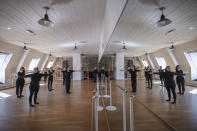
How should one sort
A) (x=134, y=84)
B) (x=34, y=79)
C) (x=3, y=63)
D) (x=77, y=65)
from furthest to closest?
(x=77, y=65), (x=3, y=63), (x=34, y=79), (x=134, y=84)

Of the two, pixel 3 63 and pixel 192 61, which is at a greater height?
pixel 3 63

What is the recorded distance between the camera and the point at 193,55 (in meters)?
0.87

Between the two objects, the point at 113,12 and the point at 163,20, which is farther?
the point at 113,12

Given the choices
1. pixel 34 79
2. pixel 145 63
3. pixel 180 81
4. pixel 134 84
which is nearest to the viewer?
pixel 180 81

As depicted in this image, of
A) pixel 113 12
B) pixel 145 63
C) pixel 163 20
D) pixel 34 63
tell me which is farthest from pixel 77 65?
pixel 163 20

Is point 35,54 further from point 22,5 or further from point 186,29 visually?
point 186,29

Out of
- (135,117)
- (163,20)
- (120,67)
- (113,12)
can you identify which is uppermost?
(113,12)

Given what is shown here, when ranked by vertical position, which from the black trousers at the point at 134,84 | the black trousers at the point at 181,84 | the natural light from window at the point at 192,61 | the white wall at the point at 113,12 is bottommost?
the black trousers at the point at 134,84

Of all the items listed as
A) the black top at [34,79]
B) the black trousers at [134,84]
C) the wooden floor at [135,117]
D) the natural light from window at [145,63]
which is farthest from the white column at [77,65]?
the natural light from window at [145,63]

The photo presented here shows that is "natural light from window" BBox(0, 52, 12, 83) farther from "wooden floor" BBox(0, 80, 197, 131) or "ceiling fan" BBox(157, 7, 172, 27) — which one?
"ceiling fan" BBox(157, 7, 172, 27)

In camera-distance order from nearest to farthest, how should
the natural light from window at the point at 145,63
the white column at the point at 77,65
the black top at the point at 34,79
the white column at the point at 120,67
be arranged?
the natural light from window at the point at 145,63 < the white column at the point at 120,67 < the black top at the point at 34,79 < the white column at the point at 77,65

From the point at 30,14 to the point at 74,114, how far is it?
147 inches

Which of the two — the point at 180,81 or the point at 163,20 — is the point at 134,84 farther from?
the point at 163,20

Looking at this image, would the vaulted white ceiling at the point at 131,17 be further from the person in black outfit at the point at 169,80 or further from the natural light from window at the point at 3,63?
the natural light from window at the point at 3,63
